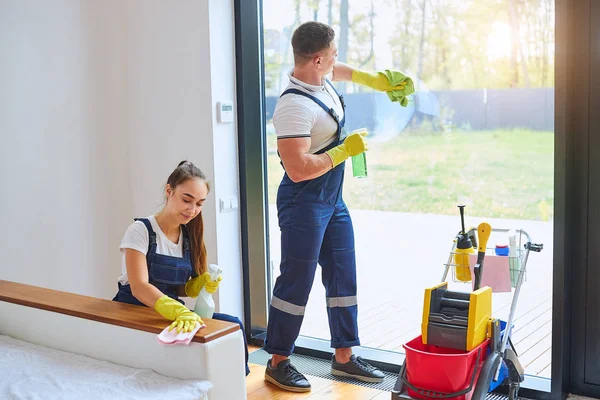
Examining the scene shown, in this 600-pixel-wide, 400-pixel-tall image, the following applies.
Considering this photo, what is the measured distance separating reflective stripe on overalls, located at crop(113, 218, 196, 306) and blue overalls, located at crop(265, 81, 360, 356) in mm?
508

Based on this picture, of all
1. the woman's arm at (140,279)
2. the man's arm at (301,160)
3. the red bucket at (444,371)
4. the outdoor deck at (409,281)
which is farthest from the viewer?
the outdoor deck at (409,281)

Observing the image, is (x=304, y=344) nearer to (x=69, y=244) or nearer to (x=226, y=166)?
(x=226, y=166)

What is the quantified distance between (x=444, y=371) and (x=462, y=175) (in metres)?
0.98

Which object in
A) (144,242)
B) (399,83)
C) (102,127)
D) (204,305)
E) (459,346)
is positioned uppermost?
(399,83)

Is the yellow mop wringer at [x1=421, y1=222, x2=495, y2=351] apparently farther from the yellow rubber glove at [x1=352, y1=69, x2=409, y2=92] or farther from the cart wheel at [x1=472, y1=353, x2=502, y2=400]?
the yellow rubber glove at [x1=352, y1=69, x2=409, y2=92]

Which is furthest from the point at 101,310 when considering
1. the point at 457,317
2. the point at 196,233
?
the point at 457,317

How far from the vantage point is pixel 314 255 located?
3090mm

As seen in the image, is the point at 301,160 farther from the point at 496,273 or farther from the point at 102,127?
the point at 102,127

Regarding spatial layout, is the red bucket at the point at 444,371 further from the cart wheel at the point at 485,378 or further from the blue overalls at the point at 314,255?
the blue overalls at the point at 314,255

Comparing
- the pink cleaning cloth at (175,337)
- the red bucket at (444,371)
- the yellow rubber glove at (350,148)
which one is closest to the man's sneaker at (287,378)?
the red bucket at (444,371)

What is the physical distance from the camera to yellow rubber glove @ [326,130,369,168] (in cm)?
295

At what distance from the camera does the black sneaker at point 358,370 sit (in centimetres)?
321

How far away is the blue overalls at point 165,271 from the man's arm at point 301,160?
1.57 ft

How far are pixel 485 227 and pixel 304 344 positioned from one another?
129 cm
